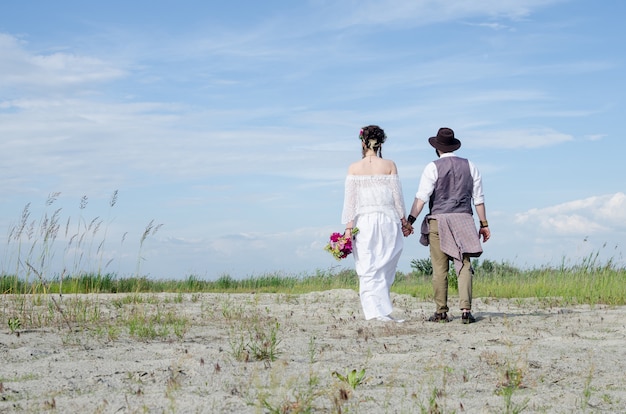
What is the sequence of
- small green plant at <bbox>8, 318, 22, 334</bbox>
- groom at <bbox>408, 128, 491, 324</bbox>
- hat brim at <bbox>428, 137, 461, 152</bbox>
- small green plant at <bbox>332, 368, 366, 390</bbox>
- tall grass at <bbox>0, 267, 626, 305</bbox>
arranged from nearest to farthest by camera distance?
small green plant at <bbox>332, 368, 366, 390</bbox> < small green plant at <bbox>8, 318, 22, 334</bbox> < groom at <bbox>408, 128, 491, 324</bbox> < hat brim at <bbox>428, 137, 461, 152</bbox> < tall grass at <bbox>0, 267, 626, 305</bbox>

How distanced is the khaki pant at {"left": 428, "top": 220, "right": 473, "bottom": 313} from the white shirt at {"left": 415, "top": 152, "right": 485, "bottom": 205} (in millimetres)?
382

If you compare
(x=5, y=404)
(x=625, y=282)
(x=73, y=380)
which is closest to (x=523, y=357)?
(x=73, y=380)

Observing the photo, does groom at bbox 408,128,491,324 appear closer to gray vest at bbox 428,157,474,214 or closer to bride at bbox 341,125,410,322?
gray vest at bbox 428,157,474,214

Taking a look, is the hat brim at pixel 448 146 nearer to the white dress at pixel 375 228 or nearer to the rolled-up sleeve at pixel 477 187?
the rolled-up sleeve at pixel 477 187

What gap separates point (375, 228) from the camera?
8.73 metres

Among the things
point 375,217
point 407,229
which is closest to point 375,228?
point 375,217

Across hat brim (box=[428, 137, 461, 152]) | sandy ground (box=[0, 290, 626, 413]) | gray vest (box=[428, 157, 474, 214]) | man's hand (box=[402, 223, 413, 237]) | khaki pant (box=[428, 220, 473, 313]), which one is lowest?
sandy ground (box=[0, 290, 626, 413])

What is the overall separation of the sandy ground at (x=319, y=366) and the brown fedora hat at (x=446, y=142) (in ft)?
7.02

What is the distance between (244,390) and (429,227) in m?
4.57

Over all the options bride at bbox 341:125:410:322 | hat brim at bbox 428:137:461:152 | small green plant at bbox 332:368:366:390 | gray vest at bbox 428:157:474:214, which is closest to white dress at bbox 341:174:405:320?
bride at bbox 341:125:410:322

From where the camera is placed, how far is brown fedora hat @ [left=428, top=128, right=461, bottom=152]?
8.76 meters

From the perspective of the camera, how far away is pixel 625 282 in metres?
14.1

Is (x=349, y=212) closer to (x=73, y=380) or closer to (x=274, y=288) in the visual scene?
(x=73, y=380)

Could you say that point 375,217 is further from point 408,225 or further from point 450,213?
point 450,213
